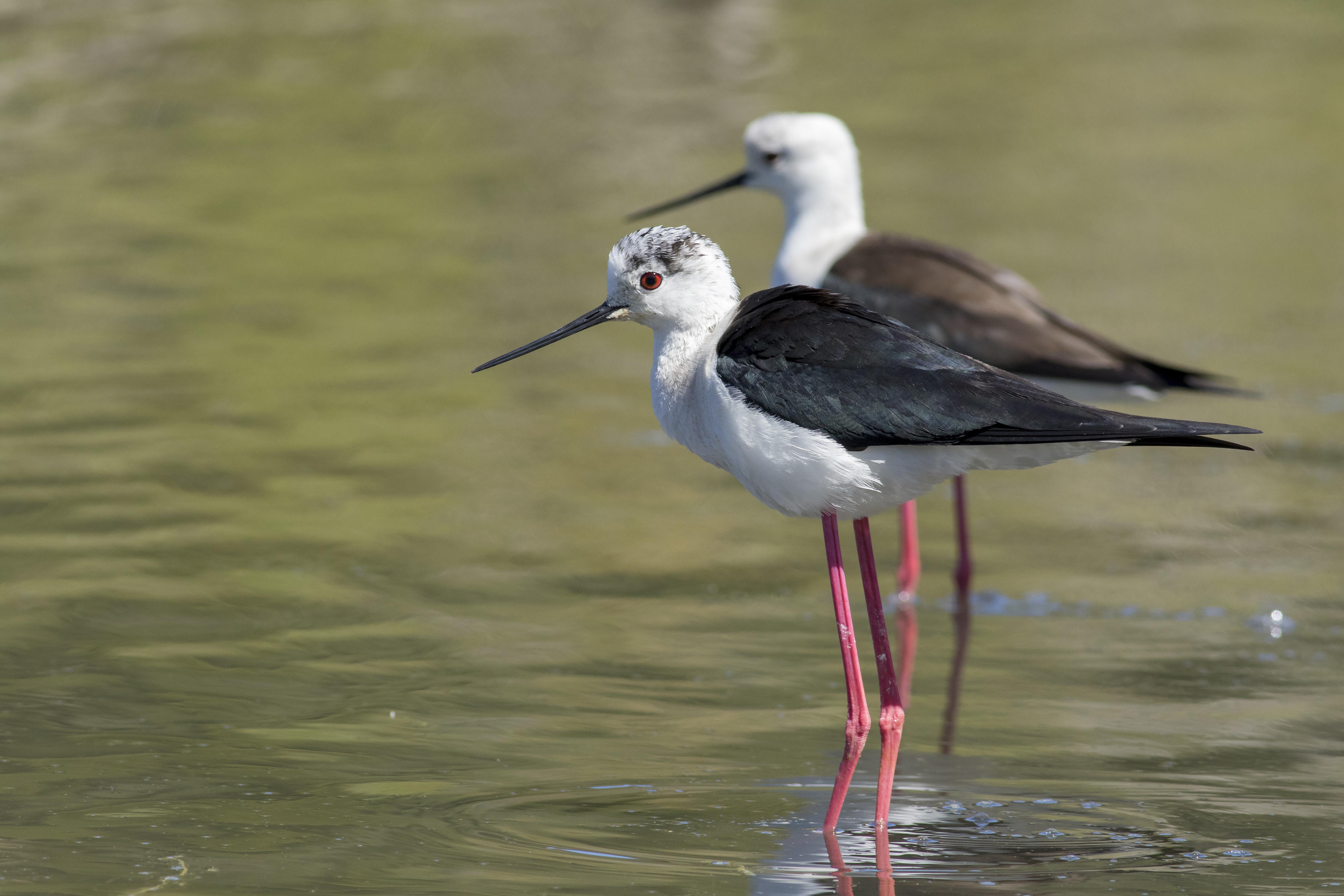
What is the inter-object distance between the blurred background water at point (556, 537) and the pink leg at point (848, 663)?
165 mm

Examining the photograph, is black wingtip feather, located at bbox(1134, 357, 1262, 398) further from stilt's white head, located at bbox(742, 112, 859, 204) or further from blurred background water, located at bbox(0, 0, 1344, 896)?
stilt's white head, located at bbox(742, 112, 859, 204)

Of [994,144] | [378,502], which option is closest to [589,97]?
[994,144]

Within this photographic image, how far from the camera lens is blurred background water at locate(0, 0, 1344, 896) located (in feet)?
→ 14.9

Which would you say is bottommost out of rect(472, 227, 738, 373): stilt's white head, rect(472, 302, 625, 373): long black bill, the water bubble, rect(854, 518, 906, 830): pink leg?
the water bubble

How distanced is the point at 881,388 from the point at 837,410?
0.41 feet

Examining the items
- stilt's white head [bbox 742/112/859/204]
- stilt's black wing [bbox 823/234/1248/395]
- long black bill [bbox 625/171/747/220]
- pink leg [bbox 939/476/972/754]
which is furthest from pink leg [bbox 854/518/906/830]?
long black bill [bbox 625/171/747/220]

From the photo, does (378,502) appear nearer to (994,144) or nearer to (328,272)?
(328,272)

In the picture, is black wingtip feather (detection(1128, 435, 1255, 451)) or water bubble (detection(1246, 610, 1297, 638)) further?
water bubble (detection(1246, 610, 1297, 638))

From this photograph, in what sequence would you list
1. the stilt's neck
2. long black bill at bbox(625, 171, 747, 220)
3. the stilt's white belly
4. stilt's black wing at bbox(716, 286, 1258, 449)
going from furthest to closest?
long black bill at bbox(625, 171, 747, 220)
the stilt's neck
the stilt's white belly
stilt's black wing at bbox(716, 286, 1258, 449)

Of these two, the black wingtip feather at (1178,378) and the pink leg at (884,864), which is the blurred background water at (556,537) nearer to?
the pink leg at (884,864)

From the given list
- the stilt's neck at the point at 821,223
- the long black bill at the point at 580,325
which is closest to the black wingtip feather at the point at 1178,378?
the stilt's neck at the point at 821,223

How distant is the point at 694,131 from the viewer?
1603 cm

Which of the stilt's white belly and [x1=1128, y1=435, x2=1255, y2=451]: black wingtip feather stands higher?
[x1=1128, y1=435, x2=1255, y2=451]: black wingtip feather

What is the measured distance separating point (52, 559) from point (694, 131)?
33.7 ft
